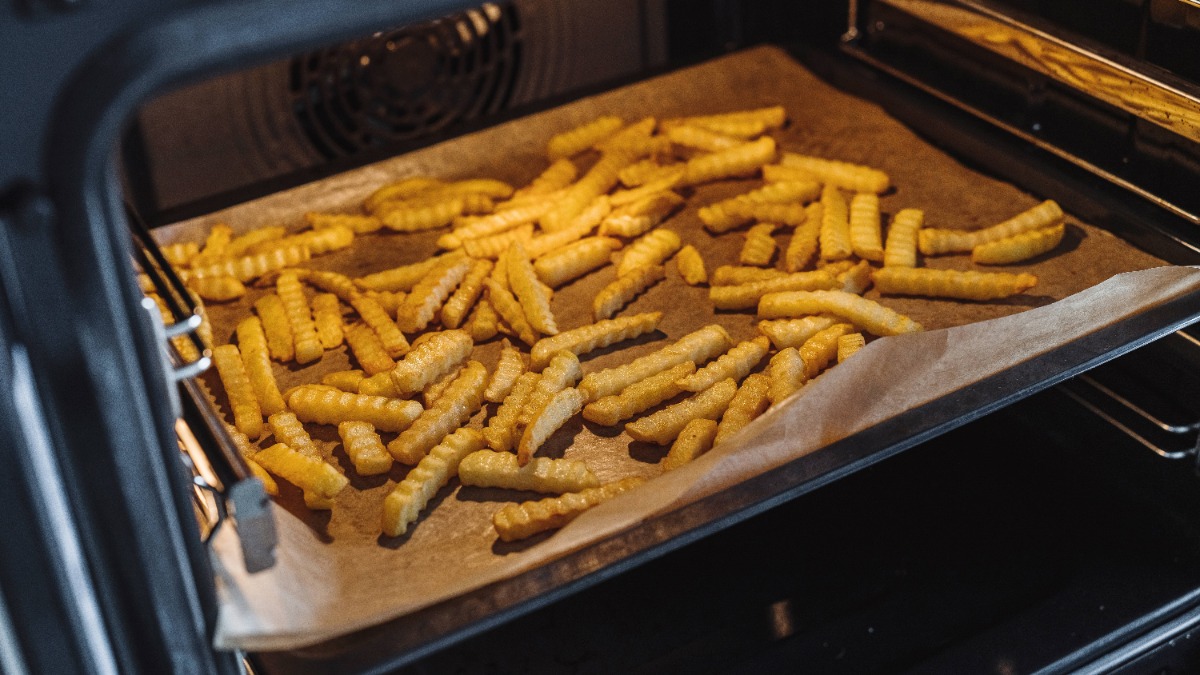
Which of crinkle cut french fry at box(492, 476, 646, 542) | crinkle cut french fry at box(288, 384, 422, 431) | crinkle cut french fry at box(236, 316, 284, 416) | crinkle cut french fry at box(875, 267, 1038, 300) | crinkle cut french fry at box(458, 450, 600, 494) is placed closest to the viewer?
crinkle cut french fry at box(492, 476, 646, 542)

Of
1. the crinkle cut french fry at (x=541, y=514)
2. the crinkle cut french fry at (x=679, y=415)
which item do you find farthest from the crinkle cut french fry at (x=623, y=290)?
the crinkle cut french fry at (x=541, y=514)

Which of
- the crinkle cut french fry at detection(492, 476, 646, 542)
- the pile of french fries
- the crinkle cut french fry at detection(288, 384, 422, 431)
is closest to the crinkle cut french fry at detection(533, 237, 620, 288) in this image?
→ the pile of french fries

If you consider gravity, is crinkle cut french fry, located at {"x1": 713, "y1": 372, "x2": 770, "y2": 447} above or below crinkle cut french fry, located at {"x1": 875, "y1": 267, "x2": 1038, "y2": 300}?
below

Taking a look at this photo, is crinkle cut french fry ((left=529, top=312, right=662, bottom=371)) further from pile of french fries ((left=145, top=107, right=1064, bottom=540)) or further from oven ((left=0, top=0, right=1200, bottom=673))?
oven ((left=0, top=0, right=1200, bottom=673))

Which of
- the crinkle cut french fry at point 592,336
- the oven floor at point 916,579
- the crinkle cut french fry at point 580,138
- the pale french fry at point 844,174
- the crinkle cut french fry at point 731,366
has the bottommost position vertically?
the oven floor at point 916,579

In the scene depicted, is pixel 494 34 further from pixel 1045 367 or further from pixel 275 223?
pixel 1045 367

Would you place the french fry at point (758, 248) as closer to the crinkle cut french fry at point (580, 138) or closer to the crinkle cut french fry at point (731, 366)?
the crinkle cut french fry at point (731, 366)

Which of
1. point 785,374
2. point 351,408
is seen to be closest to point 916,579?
point 785,374
